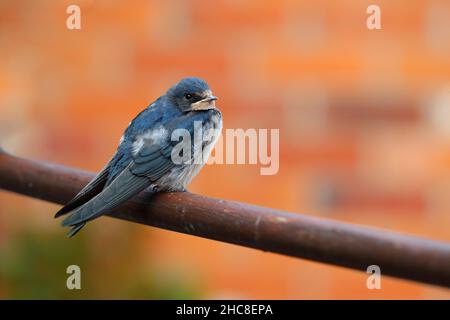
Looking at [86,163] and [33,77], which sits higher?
[33,77]

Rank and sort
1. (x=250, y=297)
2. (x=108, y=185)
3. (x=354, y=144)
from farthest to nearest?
(x=354, y=144) → (x=250, y=297) → (x=108, y=185)

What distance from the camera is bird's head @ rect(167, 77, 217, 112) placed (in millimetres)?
1767

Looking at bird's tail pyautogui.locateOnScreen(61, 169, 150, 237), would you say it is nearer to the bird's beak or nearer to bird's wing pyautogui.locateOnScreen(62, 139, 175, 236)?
bird's wing pyautogui.locateOnScreen(62, 139, 175, 236)

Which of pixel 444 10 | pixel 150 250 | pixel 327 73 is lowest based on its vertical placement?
pixel 150 250

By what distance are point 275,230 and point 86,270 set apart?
4.17 feet

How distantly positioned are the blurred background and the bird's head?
143 centimetres

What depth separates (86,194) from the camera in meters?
1.38

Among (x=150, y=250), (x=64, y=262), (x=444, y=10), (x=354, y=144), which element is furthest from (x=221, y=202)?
(x=444, y=10)

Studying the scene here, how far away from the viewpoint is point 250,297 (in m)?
3.15

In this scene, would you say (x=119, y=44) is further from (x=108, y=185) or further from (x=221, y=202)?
(x=221, y=202)

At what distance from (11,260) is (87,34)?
143cm

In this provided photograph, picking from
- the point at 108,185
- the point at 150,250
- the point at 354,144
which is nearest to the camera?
the point at 108,185

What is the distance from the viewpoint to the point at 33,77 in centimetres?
344

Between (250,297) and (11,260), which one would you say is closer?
(11,260)
